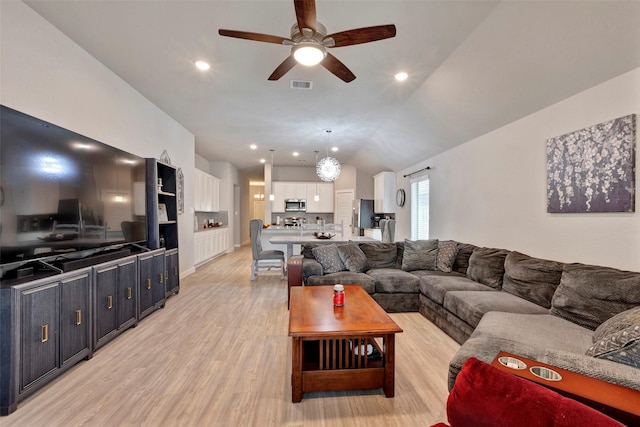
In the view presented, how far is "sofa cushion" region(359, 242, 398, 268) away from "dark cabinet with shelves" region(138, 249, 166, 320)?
2818mm

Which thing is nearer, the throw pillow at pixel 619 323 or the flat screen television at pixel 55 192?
the throw pillow at pixel 619 323

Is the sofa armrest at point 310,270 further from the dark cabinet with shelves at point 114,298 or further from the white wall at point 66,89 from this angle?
the white wall at point 66,89

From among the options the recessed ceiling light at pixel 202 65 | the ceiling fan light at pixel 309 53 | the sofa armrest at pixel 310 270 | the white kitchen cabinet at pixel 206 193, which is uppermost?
the recessed ceiling light at pixel 202 65

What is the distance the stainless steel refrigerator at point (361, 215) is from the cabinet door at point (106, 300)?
669 cm

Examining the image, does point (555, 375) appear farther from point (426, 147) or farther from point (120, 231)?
point (426, 147)

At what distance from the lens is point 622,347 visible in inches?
57.7

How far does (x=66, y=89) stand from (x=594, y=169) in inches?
194

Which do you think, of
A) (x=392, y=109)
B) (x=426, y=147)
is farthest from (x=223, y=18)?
(x=426, y=147)

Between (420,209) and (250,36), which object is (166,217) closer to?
(250,36)

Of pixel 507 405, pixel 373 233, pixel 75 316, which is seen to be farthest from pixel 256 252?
pixel 507 405

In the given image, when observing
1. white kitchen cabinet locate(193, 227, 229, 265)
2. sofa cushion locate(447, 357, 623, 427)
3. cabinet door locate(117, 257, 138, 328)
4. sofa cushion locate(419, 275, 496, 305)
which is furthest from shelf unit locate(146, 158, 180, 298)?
sofa cushion locate(447, 357, 623, 427)

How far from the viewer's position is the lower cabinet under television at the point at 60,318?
1.89 m

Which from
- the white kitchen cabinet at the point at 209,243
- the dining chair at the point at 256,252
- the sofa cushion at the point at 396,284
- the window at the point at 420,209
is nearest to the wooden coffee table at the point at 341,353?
the sofa cushion at the point at 396,284

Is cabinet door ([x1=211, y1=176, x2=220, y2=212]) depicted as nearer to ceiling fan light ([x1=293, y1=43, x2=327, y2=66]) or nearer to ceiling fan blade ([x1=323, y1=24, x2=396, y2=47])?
ceiling fan light ([x1=293, y1=43, x2=327, y2=66])
